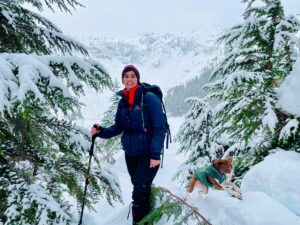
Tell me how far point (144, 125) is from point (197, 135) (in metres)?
11.1

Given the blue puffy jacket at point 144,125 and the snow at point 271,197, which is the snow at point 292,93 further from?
the blue puffy jacket at point 144,125

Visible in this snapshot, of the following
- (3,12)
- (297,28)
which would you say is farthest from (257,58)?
(3,12)

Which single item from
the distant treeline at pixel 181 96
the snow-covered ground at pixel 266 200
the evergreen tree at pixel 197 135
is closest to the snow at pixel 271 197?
the snow-covered ground at pixel 266 200

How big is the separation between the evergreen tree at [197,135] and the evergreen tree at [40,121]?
1046 cm

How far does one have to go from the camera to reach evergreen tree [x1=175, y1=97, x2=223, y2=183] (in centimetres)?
1441

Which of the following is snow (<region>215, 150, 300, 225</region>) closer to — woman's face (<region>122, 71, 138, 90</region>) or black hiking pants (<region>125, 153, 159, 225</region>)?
black hiking pants (<region>125, 153, 159, 225</region>)

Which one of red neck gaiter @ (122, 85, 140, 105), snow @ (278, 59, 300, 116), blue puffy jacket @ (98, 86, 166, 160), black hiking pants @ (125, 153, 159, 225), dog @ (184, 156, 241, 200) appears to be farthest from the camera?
dog @ (184, 156, 241, 200)

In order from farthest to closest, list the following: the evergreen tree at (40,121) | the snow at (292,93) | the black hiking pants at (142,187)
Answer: the snow at (292,93) → the black hiking pants at (142,187) → the evergreen tree at (40,121)

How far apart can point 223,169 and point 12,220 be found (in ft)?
11.2

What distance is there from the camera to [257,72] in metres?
5.79

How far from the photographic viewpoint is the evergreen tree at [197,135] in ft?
47.3

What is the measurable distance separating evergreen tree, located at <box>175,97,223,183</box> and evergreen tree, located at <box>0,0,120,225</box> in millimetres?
10457

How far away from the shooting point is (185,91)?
165125mm

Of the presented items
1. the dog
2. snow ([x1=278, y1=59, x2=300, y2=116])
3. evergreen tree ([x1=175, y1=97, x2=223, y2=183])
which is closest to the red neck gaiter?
the dog
